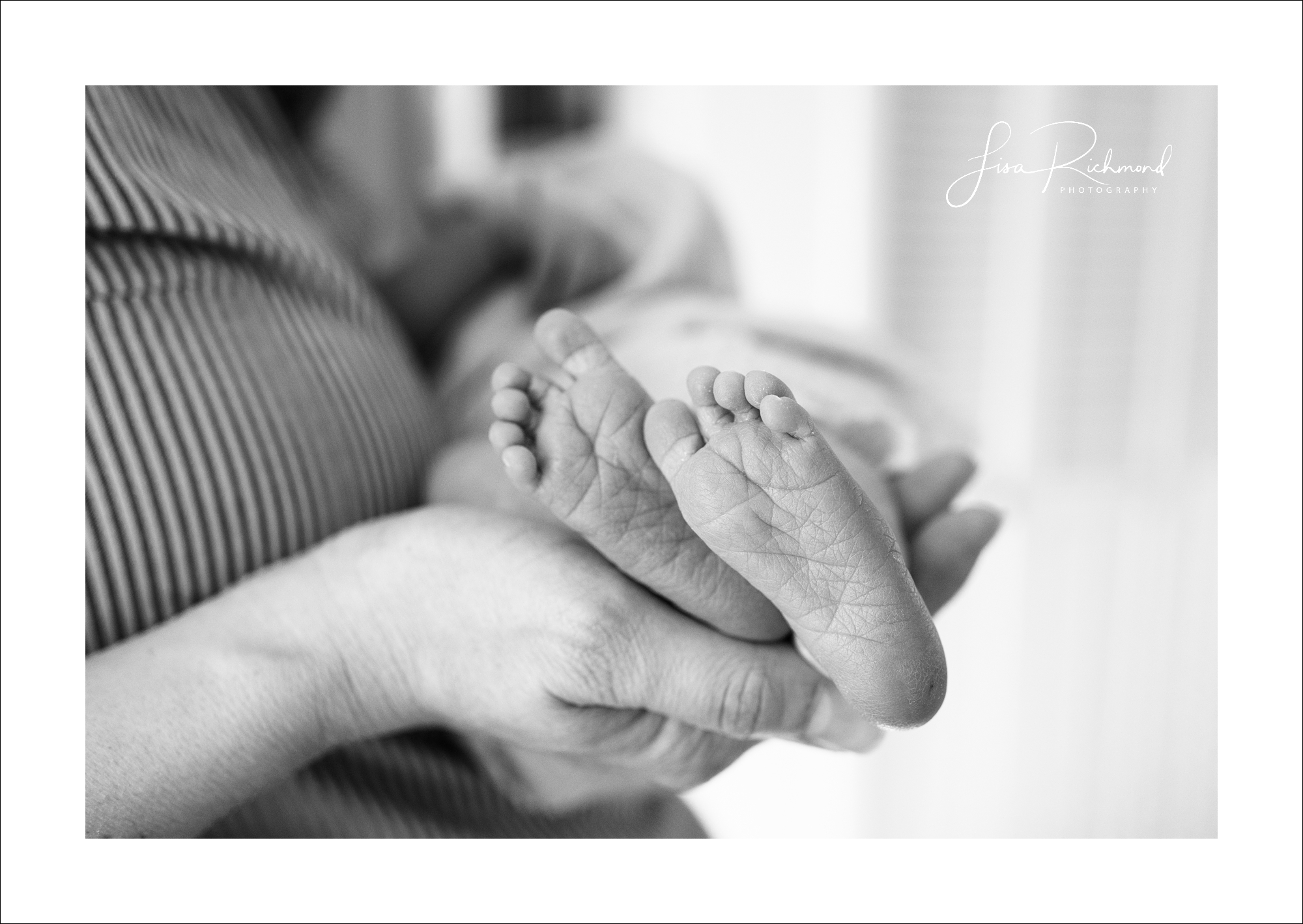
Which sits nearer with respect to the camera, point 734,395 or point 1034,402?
point 734,395

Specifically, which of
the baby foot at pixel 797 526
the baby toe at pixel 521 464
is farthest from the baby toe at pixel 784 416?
the baby toe at pixel 521 464

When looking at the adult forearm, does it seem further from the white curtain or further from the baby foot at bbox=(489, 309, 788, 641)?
the white curtain

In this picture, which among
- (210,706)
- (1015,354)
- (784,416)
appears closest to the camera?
(784,416)

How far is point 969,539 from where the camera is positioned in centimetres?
57

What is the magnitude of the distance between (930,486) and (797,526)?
0.74 ft

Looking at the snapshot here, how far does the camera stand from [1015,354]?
2.80ft

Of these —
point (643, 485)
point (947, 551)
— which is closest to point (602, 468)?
point (643, 485)

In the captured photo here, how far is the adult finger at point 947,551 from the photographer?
1.85 feet

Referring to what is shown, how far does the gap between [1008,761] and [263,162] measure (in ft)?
2.73

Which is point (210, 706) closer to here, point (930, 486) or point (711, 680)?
point (711, 680)

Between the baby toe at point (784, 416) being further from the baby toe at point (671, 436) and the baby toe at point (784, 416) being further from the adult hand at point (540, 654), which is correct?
the adult hand at point (540, 654)

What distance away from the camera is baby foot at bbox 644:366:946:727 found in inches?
16.0

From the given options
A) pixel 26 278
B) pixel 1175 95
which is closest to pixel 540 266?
pixel 26 278

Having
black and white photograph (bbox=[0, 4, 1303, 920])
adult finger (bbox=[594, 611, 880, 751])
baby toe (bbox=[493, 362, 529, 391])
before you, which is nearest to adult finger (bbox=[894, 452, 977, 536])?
black and white photograph (bbox=[0, 4, 1303, 920])
